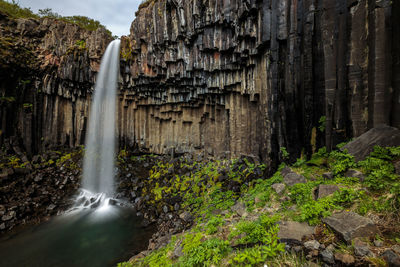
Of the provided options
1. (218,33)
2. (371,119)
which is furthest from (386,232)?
(218,33)

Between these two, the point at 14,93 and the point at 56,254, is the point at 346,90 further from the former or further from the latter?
A: the point at 14,93

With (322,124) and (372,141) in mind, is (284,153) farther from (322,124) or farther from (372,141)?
(372,141)

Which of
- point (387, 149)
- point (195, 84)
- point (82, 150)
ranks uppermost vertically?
point (195, 84)

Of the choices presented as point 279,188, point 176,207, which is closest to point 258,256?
point 279,188

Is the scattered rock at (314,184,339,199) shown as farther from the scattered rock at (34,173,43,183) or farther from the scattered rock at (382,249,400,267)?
the scattered rock at (34,173,43,183)

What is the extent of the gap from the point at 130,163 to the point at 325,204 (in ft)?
43.7

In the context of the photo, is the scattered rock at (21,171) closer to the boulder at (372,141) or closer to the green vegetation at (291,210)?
the green vegetation at (291,210)

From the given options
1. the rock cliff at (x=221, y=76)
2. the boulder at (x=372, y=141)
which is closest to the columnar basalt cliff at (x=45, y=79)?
the rock cliff at (x=221, y=76)

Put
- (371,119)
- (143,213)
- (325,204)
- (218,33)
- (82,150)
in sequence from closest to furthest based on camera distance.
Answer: (325,204) → (371,119) → (218,33) → (143,213) → (82,150)

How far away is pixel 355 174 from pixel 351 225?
179 centimetres

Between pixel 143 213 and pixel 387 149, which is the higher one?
pixel 387 149

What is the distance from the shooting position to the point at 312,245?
2.54 metres

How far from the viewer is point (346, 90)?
4934 millimetres

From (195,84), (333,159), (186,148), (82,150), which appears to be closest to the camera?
(333,159)
